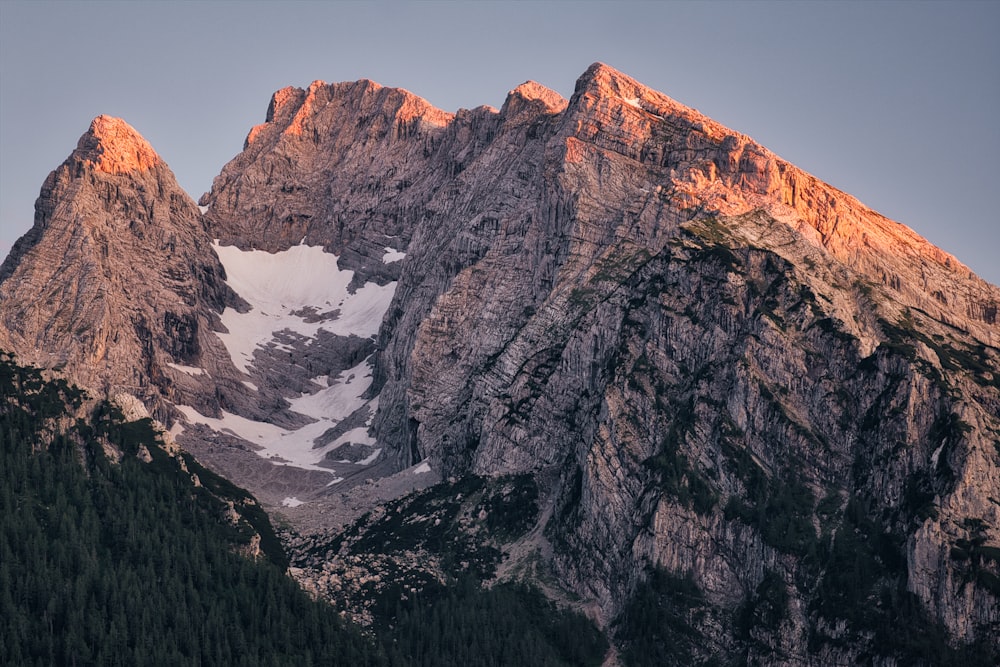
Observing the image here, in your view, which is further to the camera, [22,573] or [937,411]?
[937,411]

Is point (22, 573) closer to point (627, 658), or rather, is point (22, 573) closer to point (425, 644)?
point (425, 644)

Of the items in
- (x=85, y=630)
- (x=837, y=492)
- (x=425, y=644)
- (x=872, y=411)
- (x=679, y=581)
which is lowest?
(x=85, y=630)

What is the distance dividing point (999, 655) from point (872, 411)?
41.9 metres

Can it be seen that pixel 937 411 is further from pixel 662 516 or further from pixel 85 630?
pixel 85 630

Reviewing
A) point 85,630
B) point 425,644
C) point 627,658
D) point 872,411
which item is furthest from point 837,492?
point 85,630

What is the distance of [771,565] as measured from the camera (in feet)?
612

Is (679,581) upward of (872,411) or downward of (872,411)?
downward

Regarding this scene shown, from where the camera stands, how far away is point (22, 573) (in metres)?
173

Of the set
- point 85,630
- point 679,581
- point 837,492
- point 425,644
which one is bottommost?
point 85,630

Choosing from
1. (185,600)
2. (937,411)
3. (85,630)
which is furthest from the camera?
(937,411)

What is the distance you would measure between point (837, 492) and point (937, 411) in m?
18.2

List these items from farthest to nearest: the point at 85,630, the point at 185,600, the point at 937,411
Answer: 1. the point at 937,411
2. the point at 185,600
3. the point at 85,630

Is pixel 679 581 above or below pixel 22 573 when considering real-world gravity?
above

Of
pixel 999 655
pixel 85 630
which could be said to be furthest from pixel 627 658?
pixel 85 630
